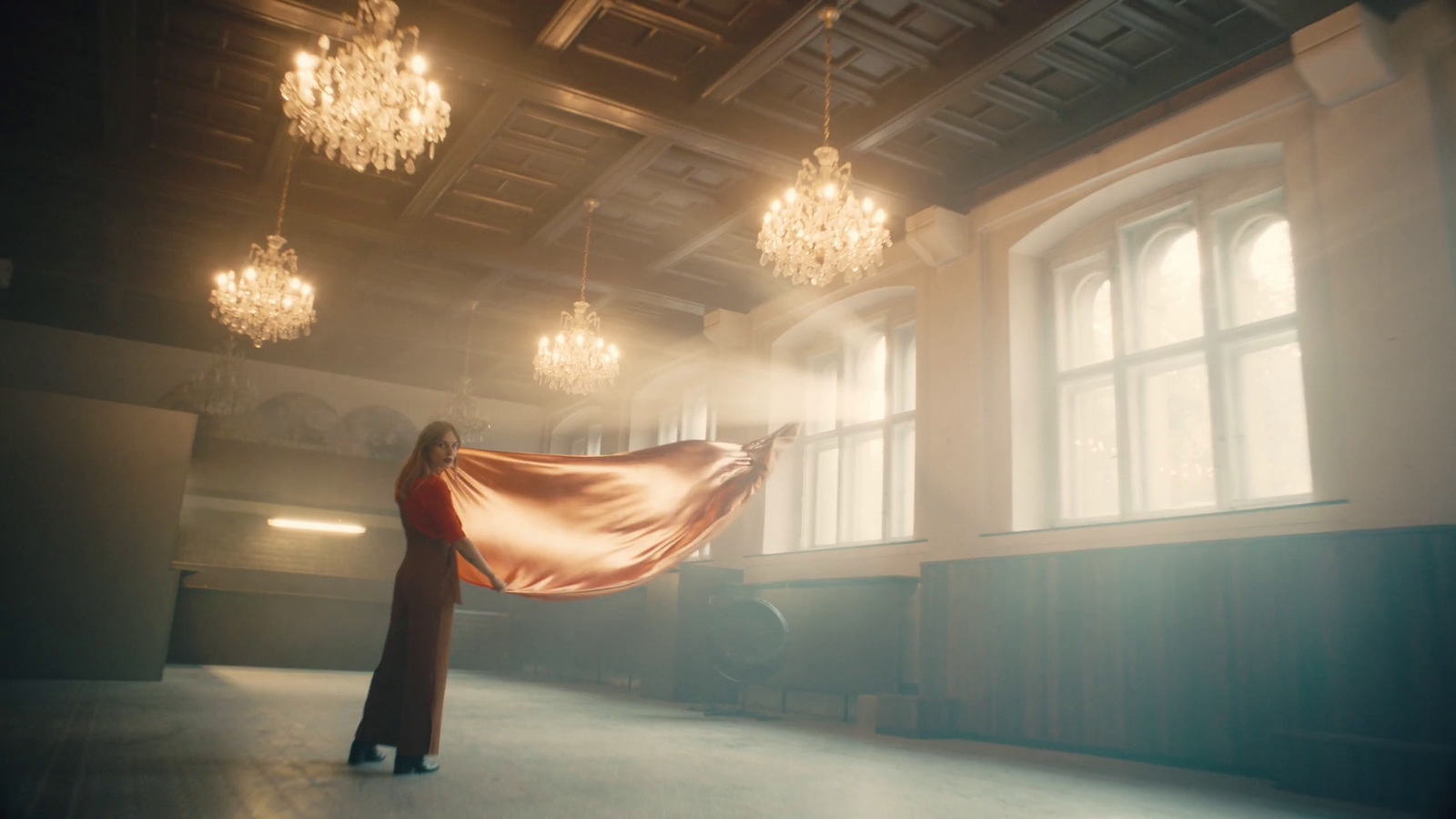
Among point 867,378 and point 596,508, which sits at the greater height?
point 867,378

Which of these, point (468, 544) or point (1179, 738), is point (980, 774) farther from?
point (468, 544)

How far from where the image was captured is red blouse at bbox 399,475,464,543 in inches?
142

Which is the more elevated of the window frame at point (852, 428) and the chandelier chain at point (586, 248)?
the chandelier chain at point (586, 248)

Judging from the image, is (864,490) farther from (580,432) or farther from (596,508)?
(580,432)

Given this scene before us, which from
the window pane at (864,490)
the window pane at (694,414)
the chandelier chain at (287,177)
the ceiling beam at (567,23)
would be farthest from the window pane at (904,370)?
the chandelier chain at (287,177)

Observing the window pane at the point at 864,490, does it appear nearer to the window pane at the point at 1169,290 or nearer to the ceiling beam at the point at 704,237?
the ceiling beam at the point at 704,237

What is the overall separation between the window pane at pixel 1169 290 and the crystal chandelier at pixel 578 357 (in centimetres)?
437

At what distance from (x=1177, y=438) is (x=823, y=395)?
13.3 feet

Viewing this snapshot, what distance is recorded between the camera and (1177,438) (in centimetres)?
594

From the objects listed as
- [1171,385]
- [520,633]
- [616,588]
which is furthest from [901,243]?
[520,633]

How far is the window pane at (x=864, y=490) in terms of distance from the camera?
8.61m

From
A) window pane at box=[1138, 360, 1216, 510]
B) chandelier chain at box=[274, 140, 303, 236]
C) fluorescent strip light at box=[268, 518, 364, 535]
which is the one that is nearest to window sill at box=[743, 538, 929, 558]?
window pane at box=[1138, 360, 1216, 510]

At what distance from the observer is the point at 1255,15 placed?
5.18m

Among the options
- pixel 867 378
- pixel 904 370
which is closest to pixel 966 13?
pixel 904 370
